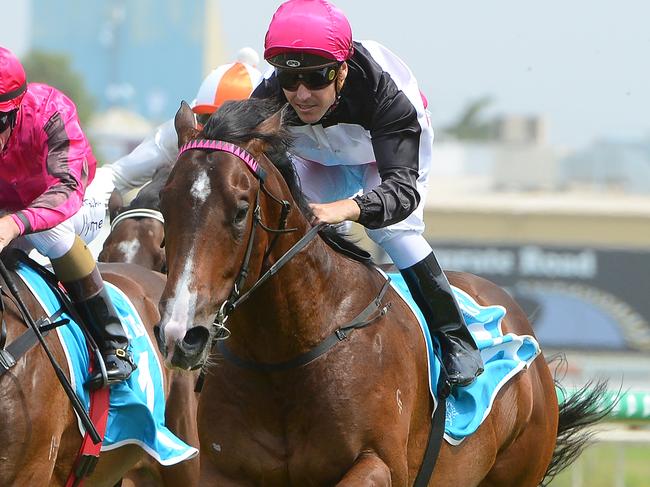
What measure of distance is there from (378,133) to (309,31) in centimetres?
45

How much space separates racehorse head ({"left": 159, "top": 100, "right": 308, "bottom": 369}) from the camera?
3721 mm

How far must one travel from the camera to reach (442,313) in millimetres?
4906

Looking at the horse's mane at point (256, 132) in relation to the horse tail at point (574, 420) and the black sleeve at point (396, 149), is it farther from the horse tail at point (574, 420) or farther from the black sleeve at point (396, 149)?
the horse tail at point (574, 420)

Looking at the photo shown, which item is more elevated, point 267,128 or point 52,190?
point 267,128

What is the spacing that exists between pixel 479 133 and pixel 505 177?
26518 mm

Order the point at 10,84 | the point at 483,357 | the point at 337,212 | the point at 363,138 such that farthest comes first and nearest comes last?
the point at 483,357 → the point at 363,138 → the point at 10,84 → the point at 337,212

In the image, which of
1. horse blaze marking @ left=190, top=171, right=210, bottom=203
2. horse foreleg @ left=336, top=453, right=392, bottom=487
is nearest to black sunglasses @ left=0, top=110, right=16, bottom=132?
horse blaze marking @ left=190, top=171, right=210, bottom=203

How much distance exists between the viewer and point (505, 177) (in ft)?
147

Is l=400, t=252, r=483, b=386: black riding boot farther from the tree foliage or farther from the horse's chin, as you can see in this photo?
the tree foliage

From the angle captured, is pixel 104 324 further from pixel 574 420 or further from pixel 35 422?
pixel 574 420

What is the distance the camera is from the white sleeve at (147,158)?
659 cm

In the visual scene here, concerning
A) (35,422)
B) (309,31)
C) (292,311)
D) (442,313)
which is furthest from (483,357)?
(35,422)

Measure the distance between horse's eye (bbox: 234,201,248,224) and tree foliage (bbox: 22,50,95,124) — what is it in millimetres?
61568

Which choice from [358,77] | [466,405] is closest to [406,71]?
[358,77]
